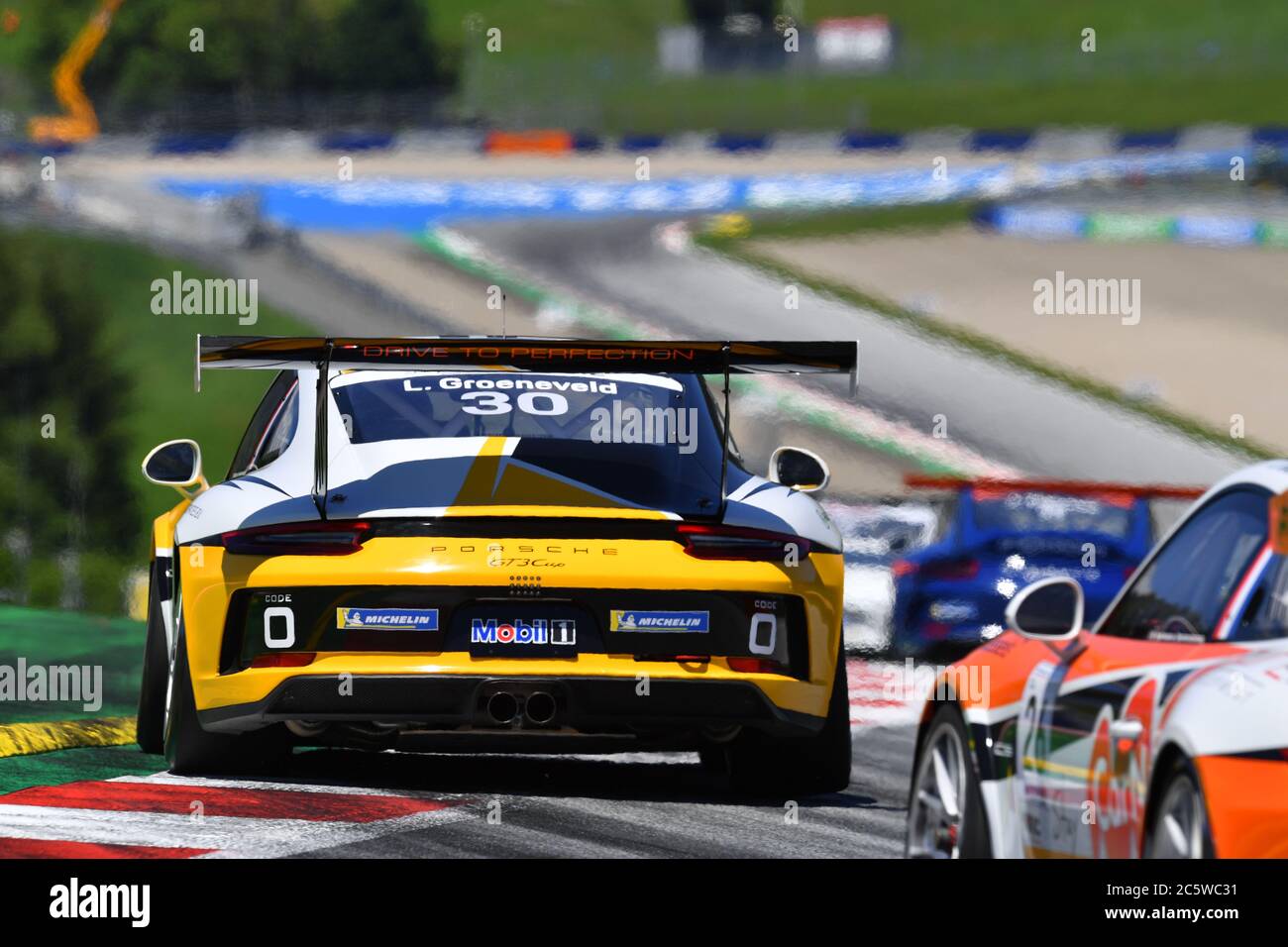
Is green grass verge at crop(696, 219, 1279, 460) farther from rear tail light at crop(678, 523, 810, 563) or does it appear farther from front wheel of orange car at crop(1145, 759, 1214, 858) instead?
front wheel of orange car at crop(1145, 759, 1214, 858)

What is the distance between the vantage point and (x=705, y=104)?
90.8 m

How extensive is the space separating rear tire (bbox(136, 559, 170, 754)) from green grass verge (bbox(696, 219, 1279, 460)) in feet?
98.5

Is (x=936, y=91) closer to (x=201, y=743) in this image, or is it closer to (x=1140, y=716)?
(x=201, y=743)

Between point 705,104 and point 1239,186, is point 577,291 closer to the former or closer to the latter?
point 1239,186

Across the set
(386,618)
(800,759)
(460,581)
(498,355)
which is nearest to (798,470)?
(800,759)

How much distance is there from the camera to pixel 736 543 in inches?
308

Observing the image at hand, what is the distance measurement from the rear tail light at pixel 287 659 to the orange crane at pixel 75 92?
74960 millimetres

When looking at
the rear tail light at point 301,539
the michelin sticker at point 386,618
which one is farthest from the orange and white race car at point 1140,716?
the rear tail light at point 301,539

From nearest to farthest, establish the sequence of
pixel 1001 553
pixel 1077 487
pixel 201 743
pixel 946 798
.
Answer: pixel 946 798, pixel 201 743, pixel 1077 487, pixel 1001 553

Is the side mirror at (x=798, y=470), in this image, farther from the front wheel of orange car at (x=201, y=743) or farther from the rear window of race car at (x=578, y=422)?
the front wheel of orange car at (x=201, y=743)

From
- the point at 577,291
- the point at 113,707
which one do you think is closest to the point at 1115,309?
the point at 577,291

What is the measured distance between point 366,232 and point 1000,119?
28296mm

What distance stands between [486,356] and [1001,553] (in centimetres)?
951

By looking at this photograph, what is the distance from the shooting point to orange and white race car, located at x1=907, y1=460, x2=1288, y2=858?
4.17 m
